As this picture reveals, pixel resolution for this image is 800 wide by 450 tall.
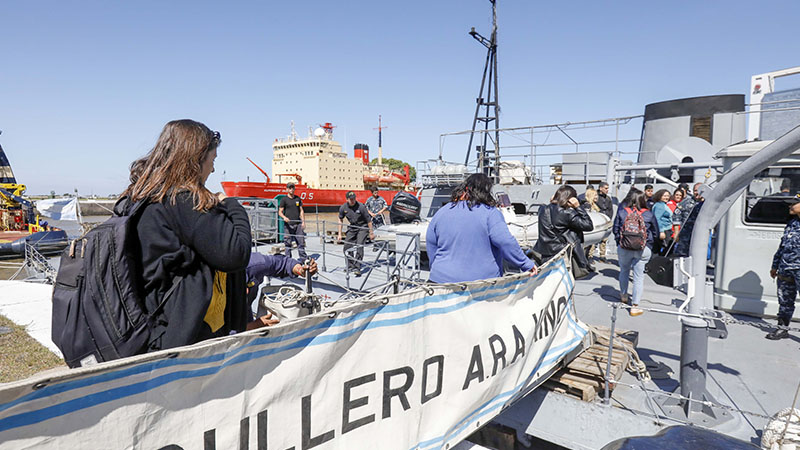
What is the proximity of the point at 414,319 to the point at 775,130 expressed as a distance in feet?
34.8

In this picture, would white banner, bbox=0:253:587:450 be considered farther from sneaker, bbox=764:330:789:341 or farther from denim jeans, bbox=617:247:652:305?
sneaker, bbox=764:330:789:341

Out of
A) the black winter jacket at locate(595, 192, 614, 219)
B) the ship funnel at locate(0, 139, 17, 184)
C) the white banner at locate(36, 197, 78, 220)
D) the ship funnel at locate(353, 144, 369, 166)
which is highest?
the ship funnel at locate(353, 144, 369, 166)

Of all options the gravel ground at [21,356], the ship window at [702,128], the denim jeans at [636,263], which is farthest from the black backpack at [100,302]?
the ship window at [702,128]

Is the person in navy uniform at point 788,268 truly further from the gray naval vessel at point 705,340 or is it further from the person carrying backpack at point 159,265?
the person carrying backpack at point 159,265

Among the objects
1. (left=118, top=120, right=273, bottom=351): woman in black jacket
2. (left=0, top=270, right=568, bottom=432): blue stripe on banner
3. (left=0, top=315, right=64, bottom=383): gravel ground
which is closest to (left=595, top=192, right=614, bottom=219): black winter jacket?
(left=0, top=270, right=568, bottom=432): blue stripe on banner

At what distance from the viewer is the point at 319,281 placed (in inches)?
308

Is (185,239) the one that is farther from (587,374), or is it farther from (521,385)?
(587,374)

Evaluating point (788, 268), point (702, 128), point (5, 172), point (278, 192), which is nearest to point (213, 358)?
point (788, 268)

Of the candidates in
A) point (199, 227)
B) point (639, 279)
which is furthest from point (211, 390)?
point (639, 279)

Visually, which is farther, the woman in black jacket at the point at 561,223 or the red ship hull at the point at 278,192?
the red ship hull at the point at 278,192

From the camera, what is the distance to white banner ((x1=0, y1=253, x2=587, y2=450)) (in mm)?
1132

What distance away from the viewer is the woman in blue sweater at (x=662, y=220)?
6879 millimetres

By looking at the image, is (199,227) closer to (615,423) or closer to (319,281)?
(615,423)

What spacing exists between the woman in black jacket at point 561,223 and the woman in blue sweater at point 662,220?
2513mm
